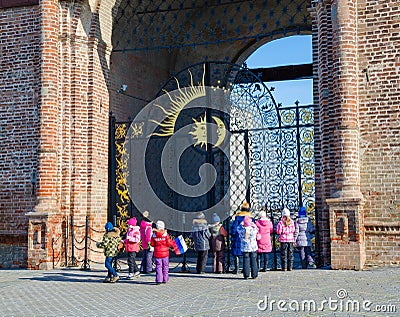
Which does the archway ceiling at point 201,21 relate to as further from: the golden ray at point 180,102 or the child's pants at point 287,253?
the child's pants at point 287,253

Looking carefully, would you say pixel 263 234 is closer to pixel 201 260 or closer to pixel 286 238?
pixel 286 238

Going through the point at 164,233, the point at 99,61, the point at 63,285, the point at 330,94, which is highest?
the point at 99,61

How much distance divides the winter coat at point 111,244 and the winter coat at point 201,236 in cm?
157

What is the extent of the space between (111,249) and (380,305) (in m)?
5.15

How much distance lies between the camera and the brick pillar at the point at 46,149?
1308 centimetres

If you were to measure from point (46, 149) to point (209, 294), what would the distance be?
19.0 feet

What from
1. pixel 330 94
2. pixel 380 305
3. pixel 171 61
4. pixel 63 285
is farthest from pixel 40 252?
pixel 171 61

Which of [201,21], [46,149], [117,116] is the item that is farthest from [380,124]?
[201,21]

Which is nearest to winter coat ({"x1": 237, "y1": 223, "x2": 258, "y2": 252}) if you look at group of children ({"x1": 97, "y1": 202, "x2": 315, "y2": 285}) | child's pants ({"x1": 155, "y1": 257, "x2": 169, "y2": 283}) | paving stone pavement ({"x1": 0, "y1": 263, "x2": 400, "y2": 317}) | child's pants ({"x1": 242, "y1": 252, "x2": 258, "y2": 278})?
group of children ({"x1": 97, "y1": 202, "x2": 315, "y2": 285})

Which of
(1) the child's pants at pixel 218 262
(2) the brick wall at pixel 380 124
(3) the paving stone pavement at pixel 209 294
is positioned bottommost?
(3) the paving stone pavement at pixel 209 294

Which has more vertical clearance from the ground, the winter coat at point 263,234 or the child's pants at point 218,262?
the winter coat at point 263,234

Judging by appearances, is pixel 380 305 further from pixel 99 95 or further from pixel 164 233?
pixel 99 95

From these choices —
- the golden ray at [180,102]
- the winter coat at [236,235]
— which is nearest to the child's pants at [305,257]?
the winter coat at [236,235]

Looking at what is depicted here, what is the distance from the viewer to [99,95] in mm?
14305
